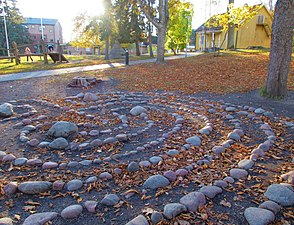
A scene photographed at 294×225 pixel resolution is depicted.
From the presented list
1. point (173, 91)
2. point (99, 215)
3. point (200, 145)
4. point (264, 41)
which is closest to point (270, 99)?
point (173, 91)

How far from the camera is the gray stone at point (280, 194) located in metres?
2.06

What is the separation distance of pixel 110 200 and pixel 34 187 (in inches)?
30.7

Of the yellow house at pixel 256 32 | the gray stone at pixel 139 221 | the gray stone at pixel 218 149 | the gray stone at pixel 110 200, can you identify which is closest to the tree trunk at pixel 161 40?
the gray stone at pixel 218 149

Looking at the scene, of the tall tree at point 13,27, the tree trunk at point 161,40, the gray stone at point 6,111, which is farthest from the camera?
the tall tree at point 13,27

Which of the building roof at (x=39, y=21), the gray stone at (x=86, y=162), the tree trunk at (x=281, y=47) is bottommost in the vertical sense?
the gray stone at (x=86, y=162)

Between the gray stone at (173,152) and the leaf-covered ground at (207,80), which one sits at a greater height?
the leaf-covered ground at (207,80)

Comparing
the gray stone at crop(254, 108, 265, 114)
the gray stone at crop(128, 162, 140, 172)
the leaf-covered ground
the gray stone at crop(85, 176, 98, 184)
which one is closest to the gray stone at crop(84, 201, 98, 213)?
the gray stone at crop(85, 176, 98, 184)

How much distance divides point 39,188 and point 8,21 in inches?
1710

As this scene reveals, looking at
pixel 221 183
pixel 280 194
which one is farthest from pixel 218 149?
pixel 280 194

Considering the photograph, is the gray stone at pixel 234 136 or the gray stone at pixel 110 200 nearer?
the gray stone at pixel 110 200

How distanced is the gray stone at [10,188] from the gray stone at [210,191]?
178 centimetres

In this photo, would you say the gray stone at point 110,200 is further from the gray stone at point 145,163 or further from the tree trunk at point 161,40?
the tree trunk at point 161,40

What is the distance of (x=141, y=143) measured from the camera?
3410 millimetres

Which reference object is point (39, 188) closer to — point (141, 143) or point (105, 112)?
point (141, 143)
